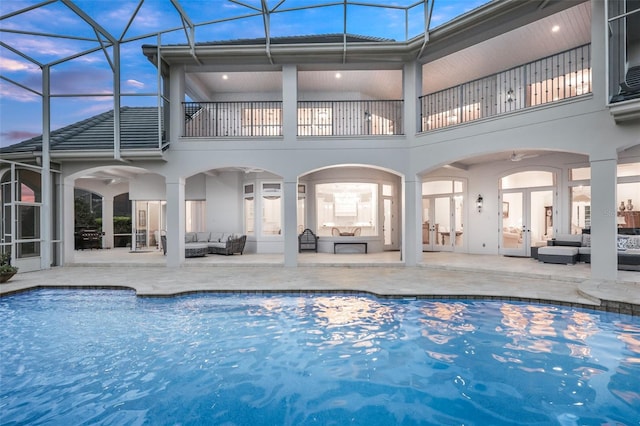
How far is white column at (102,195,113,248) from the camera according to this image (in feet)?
54.9

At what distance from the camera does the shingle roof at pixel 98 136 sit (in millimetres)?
9625

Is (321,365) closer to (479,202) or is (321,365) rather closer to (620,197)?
(620,197)

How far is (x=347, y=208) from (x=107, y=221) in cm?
1197

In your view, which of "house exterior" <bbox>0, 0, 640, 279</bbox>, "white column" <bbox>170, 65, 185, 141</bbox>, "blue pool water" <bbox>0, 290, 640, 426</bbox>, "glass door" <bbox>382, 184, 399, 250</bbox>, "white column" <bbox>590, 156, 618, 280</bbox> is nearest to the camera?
"blue pool water" <bbox>0, 290, 640, 426</bbox>

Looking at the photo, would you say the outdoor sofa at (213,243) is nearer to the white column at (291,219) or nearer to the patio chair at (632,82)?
the white column at (291,219)

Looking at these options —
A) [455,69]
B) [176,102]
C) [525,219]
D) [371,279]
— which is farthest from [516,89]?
[176,102]

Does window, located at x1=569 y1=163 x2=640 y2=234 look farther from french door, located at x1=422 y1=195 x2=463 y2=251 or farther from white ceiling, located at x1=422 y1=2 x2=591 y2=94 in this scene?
white ceiling, located at x1=422 y1=2 x2=591 y2=94

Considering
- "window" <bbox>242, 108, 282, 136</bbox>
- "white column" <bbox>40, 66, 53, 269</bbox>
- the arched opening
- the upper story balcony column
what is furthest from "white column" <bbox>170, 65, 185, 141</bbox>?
the arched opening

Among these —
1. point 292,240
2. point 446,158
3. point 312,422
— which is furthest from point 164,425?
point 446,158

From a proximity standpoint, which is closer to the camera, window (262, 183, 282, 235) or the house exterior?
the house exterior

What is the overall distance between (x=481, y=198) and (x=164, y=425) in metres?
11.9

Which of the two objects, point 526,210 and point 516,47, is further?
point 526,210

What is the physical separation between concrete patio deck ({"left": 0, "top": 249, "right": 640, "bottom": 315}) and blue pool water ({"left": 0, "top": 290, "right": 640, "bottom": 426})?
1.77ft

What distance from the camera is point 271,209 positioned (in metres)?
12.8
